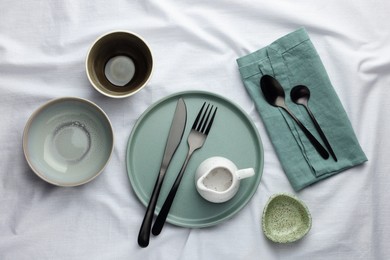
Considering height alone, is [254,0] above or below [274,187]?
above

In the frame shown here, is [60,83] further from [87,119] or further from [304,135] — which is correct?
[304,135]

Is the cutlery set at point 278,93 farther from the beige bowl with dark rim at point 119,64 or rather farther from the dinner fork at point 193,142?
the beige bowl with dark rim at point 119,64

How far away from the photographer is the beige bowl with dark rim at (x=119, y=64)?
0.76 meters

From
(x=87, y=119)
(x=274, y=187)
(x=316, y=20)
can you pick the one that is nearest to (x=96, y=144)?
(x=87, y=119)

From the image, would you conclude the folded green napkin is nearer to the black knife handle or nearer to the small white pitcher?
the small white pitcher

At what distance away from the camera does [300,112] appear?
2.64ft

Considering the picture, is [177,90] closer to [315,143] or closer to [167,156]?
[167,156]

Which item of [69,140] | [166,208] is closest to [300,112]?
[166,208]

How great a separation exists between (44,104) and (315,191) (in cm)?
49

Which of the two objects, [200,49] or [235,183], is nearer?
[235,183]

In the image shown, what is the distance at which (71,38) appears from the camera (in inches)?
32.1

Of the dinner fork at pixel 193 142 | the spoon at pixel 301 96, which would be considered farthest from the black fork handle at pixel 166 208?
the spoon at pixel 301 96

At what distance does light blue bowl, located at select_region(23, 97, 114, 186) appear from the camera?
0.77 m

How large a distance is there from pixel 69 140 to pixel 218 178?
10.5 inches
